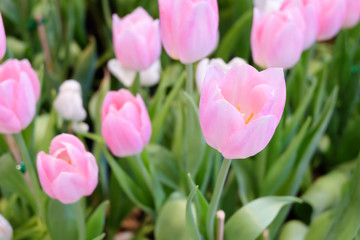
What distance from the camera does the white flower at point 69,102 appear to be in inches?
24.3

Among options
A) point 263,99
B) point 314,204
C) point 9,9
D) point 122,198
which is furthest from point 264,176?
point 9,9

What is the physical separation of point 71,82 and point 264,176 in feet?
0.95

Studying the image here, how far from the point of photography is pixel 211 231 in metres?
0.53

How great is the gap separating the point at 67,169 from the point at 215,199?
0.47 ft

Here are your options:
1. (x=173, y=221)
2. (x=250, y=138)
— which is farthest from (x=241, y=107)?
(x=173, y=221)

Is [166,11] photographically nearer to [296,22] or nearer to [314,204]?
[296,22]

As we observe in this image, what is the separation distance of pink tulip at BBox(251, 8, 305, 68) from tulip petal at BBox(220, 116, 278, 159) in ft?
0.60

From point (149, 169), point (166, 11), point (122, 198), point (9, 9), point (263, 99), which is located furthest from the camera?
point (9, 9)

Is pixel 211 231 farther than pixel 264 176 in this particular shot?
No

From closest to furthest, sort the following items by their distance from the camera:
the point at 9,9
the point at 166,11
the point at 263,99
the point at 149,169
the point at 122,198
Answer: the point at 263,99 < the point at 166,11 < the point at 149,169 < the point at 122,198 < the point at 9,9

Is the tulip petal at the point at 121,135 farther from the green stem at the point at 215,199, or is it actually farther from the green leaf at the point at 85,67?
the green leaf at the point at 85,67

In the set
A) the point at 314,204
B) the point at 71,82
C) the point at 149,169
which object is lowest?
the point at 314,204

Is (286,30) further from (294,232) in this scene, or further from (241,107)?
(294,232)

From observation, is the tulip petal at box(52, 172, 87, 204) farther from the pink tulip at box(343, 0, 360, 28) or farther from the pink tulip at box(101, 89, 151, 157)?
the pink tulip at box(343, 0, 360, 28)
